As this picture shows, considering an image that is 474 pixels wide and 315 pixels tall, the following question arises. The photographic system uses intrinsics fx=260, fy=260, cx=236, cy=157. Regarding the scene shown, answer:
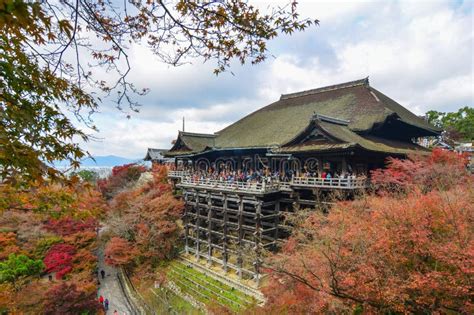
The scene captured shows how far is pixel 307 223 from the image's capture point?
12242 mm

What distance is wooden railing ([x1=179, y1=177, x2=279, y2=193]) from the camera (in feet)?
50.0

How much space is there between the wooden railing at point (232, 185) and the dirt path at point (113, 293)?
349 inches

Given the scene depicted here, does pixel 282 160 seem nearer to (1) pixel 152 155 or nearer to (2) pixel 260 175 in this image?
(2) pixel 260 175

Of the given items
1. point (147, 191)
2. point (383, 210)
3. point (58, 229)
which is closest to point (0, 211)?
point (383, 210)

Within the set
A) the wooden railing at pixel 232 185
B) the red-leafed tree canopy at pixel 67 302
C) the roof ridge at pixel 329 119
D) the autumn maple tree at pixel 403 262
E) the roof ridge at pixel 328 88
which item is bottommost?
the red-leafed tree canopy at pixel 67 302

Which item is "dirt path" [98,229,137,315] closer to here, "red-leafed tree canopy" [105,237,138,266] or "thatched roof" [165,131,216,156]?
"red-leafed tree canopy" [105,237,138,266]

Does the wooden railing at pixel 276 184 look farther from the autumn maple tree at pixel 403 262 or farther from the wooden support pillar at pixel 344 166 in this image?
the autumn maple tree at pixel 403 262

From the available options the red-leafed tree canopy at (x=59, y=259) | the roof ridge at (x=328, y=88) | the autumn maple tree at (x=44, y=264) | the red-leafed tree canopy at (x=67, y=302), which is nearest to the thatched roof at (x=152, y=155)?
the autumn maple tree at (x=44, y=264)

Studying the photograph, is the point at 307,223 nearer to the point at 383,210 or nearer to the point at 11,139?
the point at 383,210

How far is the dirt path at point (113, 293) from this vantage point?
1697 cm

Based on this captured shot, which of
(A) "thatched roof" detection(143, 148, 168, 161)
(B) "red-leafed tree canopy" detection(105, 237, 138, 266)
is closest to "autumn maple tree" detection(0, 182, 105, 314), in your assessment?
(B) "red-leafed tree canopy" detection(105, 237, 138, 266)

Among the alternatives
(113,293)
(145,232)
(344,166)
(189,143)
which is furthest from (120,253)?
(344,166)

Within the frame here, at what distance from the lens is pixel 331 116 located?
1927 cm

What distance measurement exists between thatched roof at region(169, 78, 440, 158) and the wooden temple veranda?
0.24 ft
